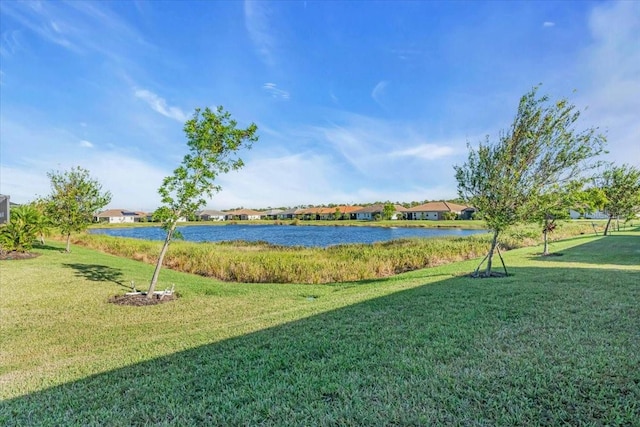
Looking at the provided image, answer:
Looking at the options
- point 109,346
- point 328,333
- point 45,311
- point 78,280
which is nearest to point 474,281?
point 328,333

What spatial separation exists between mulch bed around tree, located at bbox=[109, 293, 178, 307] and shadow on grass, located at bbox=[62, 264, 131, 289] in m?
1.67

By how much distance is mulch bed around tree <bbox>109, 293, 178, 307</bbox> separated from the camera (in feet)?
28.7

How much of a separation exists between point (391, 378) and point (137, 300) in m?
7.85

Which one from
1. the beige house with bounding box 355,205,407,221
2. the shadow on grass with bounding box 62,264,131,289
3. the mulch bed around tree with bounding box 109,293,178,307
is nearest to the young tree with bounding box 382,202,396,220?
the beige house with bounding box 355,205,407,221

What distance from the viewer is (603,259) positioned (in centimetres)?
1263

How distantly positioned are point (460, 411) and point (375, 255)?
15438 millimetres

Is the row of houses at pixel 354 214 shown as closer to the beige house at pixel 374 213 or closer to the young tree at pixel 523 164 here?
the beige house at pixel 374 213

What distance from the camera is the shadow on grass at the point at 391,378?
8.96ft

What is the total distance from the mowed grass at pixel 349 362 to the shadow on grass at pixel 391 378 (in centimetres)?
2

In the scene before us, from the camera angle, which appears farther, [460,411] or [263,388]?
[263,388]

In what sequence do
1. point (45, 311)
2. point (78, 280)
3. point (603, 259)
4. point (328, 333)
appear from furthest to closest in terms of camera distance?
point (603, 259)
point (78, 280)
point (45, 311)
point (328, 333)

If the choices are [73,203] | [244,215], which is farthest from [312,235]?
[244,215]

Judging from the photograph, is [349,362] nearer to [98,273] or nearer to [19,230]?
[98,273]

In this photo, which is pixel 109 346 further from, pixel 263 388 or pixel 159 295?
pixel 159 295
